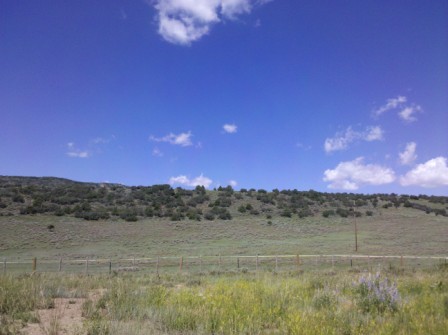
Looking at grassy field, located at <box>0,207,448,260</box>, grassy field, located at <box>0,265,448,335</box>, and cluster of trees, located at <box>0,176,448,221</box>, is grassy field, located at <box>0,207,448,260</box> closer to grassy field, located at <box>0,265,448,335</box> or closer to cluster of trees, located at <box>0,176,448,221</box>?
cluster of trees, located at <box>0,176,448,221</box>

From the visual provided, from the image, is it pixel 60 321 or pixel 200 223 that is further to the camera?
pixel 200 223

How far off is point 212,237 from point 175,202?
1630 cm

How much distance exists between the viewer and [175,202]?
66.1m

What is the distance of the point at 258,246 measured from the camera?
45969 mm

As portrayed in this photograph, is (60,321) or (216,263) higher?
(60,321)

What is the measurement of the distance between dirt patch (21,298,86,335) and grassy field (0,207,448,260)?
2940 centimetres

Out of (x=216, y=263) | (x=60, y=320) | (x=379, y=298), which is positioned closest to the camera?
(x=60, y=320)

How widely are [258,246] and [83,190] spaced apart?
115ft

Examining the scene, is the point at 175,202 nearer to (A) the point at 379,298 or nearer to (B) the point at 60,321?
(A) the point at 379,298

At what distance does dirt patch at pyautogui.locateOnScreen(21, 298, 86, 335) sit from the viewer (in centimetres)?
745

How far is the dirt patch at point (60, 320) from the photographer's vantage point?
24.4 ft

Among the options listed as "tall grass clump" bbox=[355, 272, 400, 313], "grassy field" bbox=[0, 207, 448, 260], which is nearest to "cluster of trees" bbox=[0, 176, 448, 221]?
"grassy field" bbox=[0, 207, 448, 260]

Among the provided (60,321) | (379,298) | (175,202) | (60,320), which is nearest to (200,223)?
(175,202)

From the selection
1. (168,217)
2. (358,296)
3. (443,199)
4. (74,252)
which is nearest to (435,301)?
(358,296)
